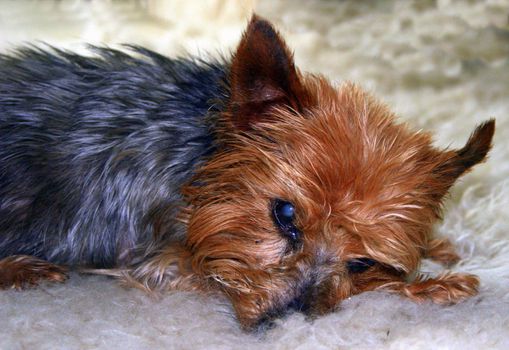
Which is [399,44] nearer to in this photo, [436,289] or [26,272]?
[436,289]

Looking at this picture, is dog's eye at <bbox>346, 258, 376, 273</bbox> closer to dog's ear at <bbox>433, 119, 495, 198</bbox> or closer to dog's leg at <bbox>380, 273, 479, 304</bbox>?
dog's leg at <bbox>380, 273, 479, 304</bbox>

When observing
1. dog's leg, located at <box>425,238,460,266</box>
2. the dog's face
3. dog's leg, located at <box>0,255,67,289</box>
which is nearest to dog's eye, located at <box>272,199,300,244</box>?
the dog's face

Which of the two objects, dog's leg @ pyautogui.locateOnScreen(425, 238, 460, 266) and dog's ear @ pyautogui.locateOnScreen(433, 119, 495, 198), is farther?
dog's leg @ pyautogui.locateOnScreen(425, 238, 460, 266)

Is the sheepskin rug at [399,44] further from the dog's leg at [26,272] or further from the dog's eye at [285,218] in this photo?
the dog's leg at [26,272]

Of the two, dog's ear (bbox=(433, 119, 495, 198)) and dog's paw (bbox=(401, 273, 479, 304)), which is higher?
dog's ear (bbox=(433, 119, 495, 198))

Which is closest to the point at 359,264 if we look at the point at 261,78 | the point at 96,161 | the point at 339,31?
the point at 261,78

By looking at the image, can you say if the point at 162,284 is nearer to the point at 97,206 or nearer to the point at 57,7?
the point at 97,206

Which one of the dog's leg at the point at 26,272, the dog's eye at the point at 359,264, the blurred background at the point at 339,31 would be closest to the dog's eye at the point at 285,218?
the dog's eye at the point at 359,264

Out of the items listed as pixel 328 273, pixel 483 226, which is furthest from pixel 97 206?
pixel 483 226
